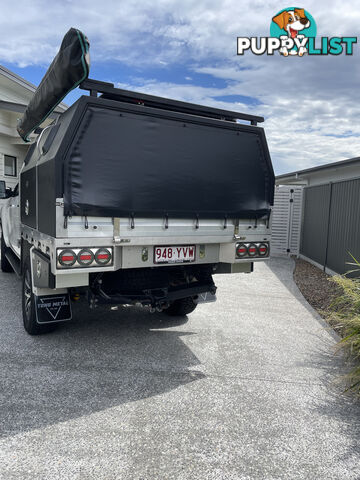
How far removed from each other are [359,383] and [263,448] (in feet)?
4.58

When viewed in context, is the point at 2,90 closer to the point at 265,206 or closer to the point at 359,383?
the point at 265,206

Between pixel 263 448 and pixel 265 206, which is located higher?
pixel 265 206

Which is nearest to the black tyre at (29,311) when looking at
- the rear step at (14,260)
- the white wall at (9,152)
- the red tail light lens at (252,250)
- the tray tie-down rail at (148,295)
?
the tray tie-down rail at (148,295)

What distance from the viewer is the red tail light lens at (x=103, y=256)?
369 centimetres

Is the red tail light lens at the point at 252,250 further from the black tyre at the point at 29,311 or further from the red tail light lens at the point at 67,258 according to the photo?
the black tyre at the point at 29,311

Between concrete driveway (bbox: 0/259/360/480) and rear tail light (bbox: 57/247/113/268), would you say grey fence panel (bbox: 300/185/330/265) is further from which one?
rear tail light (bbox: 57/247/113/268)

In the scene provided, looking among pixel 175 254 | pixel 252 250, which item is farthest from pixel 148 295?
pixel 252 250

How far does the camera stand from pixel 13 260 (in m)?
6.85

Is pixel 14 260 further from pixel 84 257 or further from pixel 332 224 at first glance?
pixel 332 224

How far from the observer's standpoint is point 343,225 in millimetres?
8617

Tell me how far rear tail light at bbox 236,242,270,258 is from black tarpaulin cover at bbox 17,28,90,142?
2.45 m

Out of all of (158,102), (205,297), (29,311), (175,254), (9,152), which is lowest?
(29,311)

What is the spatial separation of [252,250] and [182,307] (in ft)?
4.71

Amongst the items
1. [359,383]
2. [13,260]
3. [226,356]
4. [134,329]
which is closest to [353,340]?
[359,383]
